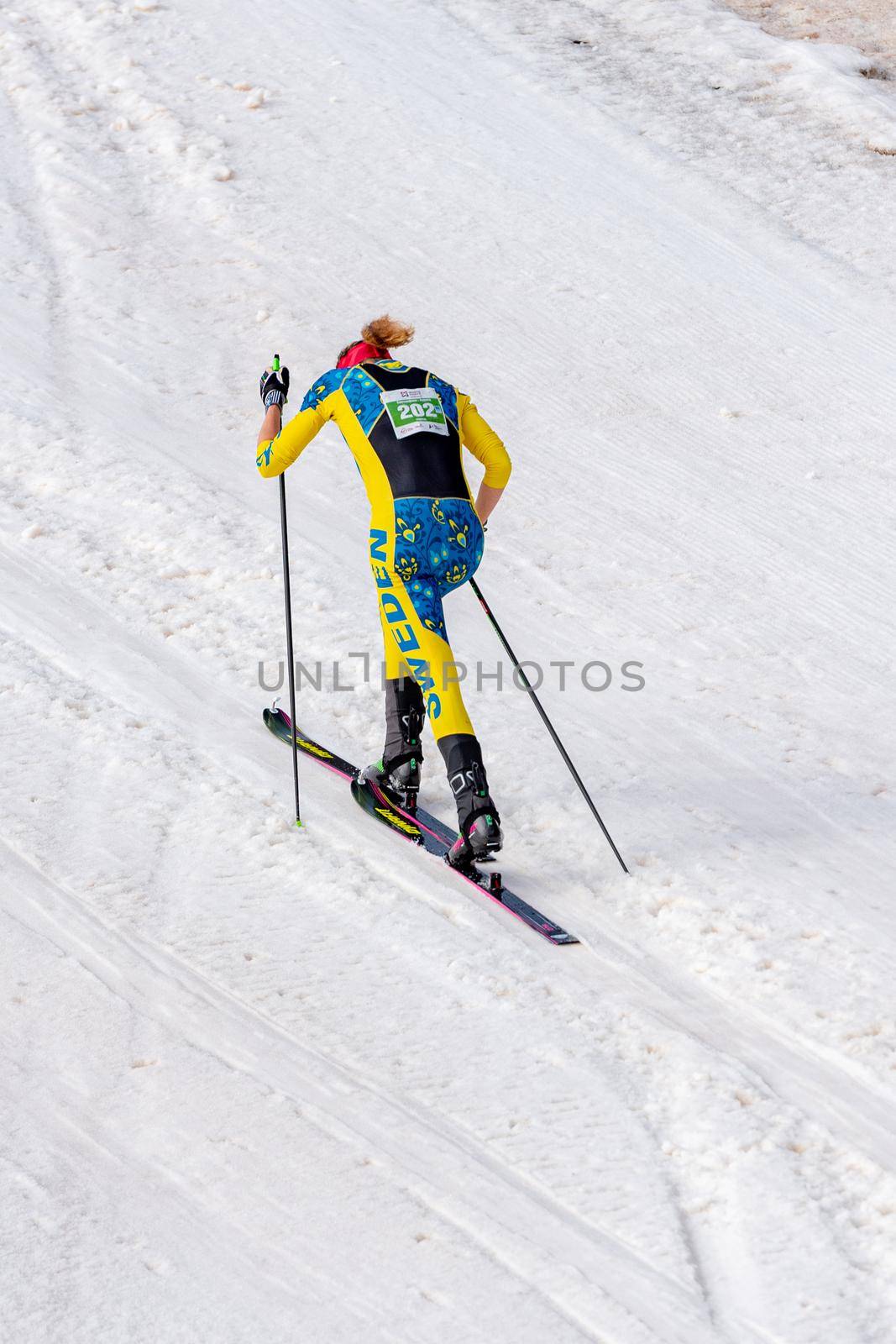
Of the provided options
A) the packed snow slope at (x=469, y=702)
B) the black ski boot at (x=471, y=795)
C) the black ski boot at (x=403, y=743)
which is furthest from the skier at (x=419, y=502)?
the packed snow slope at (x=469, y=702)

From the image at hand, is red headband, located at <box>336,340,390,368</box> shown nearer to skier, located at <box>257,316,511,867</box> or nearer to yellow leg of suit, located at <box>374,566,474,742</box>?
skier, located at <box>257,316,511,867</box>

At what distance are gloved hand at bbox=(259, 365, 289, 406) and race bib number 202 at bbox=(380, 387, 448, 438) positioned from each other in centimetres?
55

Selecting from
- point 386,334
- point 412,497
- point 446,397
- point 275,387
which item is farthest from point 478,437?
point 275,387

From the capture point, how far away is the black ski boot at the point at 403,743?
550 centimetres

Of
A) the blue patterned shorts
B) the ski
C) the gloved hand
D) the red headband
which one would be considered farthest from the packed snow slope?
the red headband

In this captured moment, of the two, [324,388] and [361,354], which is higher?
[361,354]

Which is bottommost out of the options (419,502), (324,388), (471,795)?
(471,795)

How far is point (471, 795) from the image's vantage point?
494 centimetres

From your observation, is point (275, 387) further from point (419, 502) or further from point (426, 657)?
point (426, 657)

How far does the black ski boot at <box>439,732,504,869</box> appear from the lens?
4.93m

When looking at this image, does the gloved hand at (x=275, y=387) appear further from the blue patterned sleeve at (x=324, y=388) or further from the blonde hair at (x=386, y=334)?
the blonde hair at (x=386, y=334)

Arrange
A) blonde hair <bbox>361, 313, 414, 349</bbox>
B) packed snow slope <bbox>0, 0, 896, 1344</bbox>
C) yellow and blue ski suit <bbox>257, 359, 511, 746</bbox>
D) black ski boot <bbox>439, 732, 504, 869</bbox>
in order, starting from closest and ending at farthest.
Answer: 1. packed snow slope <bbox>0, 0, 896, 1344</bbox>
2. black ski boot <bbox>439, 732, 504, 869</bbox>
3. yellow and blue ski suit <bbox>257, 359, 511, 746</bbox>
4. blonde hair <bbox>361, 313, 414, 349</bbox>

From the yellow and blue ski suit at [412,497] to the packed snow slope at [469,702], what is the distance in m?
0.82

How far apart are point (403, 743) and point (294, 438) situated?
126 cm
